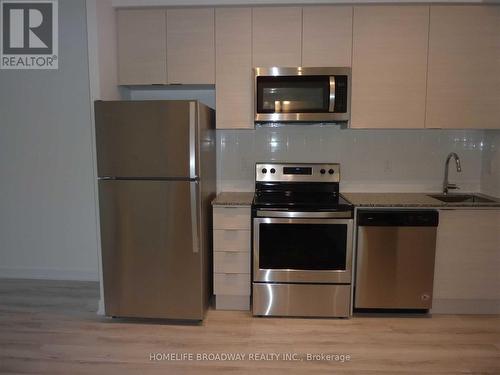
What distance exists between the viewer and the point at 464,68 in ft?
9.21

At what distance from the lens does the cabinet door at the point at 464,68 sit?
9.07 feet

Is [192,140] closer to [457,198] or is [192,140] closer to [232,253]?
[232,253]

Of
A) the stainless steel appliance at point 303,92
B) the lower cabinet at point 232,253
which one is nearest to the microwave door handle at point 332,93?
the stainless steel appliance at point 303,92

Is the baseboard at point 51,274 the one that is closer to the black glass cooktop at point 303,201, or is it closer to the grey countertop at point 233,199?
the grey countertop at point 233,199

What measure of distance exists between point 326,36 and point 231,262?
193cm

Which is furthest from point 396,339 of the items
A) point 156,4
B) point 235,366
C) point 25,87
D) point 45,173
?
point 25,87

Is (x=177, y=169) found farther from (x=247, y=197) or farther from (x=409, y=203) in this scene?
(x=409, y=203)

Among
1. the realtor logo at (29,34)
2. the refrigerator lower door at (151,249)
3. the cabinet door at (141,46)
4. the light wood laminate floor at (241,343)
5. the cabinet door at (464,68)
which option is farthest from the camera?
the realtor logo at (29,34)

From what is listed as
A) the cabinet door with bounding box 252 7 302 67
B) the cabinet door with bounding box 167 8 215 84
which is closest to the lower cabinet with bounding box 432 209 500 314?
the cabinet door with bounding box 252 7 302 67

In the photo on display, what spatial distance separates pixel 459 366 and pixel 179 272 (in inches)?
74.5

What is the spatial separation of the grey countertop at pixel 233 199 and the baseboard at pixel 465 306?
1.66 meters

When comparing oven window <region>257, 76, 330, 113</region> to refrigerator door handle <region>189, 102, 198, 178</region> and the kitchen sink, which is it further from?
the kitchen sink

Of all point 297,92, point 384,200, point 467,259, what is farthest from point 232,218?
point 467,259

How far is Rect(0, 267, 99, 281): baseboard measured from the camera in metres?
3.66
